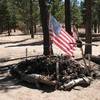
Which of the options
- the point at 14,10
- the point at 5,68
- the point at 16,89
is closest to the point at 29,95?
the point at 16,89

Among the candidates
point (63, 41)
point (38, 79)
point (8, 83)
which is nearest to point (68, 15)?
point (63, 41)

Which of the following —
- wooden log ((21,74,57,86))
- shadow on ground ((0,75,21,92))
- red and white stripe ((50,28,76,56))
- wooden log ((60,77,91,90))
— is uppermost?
red and white stripe ((50,28,76,56))

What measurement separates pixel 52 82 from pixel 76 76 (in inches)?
52.4

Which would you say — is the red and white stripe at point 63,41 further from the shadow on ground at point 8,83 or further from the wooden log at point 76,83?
the shadow on ground at point 8,83

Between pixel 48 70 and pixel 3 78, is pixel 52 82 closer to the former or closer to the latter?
pixel 48 70

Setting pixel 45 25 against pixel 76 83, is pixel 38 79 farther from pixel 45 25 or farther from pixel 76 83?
pixel 45 25

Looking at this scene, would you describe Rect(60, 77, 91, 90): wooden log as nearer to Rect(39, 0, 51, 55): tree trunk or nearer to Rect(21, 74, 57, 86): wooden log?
Rect(21, 74, 57, 86): wooden log

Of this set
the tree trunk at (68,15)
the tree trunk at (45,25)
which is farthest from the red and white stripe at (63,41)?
the tree trunk at (68,15)

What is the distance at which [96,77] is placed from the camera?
14.8m

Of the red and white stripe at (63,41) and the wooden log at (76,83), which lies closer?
the wooden log at (76,83)

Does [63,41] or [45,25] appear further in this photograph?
[45,25]

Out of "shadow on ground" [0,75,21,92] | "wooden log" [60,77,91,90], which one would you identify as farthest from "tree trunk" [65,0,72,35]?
"wooden log" [60,77,91,90]

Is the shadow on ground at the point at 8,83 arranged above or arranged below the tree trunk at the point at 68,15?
below

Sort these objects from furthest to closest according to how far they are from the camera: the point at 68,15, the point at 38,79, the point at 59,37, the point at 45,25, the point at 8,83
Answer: the point at 68,15, the point at 45,25, the point at 8,83, the point at 59,37, the point at 38,79
